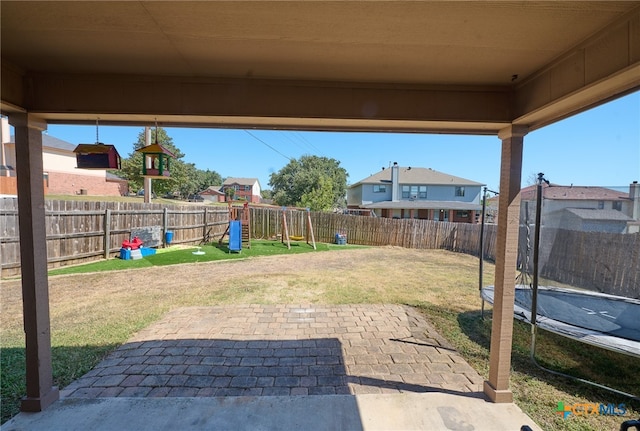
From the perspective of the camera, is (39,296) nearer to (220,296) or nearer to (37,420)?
(37,420)

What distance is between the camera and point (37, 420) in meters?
2.23

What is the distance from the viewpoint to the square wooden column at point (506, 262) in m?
2.47

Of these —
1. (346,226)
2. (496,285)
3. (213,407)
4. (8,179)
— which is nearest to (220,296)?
(213,407)

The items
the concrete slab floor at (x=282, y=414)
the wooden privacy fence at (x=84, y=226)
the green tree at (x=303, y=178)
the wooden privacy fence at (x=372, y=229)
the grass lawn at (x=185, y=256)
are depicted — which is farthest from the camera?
the green tree at (x=303, y=178)

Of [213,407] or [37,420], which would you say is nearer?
[37,420]

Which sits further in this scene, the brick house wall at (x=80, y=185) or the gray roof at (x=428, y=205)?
the gray roof at (x=428, y=205)

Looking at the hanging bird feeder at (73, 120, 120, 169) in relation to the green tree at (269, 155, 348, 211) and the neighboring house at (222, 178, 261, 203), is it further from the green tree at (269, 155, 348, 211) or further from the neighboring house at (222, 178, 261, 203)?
the neighboring house at (222, 178, 261, 203)

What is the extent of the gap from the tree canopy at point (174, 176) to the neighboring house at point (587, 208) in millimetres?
17103

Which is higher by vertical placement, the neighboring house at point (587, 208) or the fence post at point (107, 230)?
the neighboring house at point (587, 208)

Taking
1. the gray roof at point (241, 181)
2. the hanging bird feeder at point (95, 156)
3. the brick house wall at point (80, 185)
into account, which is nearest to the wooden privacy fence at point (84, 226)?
the hanging bird feeder at point (95, 156)

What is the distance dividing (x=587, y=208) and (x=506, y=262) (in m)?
1.74

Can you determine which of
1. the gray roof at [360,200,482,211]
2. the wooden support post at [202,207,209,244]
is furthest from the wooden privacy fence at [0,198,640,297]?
the gray roof at [360,200,482,211]

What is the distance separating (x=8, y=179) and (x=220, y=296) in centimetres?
1316

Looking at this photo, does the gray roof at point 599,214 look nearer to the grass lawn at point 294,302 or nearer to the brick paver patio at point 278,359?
the grass lawn at point 294,302
